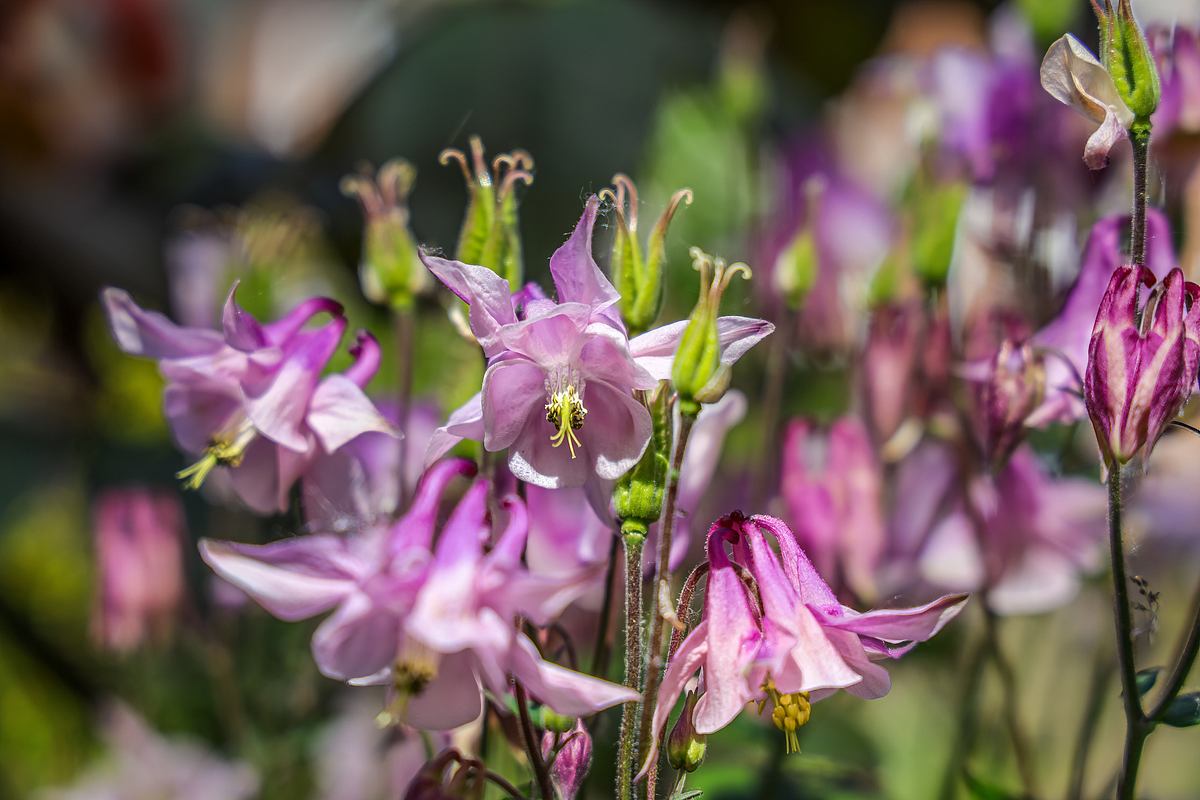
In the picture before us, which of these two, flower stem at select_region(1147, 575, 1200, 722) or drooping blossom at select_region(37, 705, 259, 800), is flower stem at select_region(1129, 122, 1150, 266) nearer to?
flower stem at select_region(1147, 575, 1200, 722)

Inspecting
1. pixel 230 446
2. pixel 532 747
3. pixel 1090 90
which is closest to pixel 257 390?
pixel 230 446

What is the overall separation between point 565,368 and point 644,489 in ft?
0.12

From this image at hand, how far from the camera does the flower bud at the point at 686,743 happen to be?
26 centimetres

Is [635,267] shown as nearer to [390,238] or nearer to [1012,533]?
[390,238]

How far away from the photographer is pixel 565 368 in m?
0.26

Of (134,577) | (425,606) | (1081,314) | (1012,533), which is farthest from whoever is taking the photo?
(134,577)

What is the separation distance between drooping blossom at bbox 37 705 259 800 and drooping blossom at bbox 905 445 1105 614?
0.34 m

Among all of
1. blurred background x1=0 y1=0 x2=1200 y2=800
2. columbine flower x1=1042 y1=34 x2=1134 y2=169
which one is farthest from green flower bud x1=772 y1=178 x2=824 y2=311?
columbine flower x1=1042 y1=34 x2=1134 y2=169

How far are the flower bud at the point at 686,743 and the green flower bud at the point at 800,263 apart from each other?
201 mm

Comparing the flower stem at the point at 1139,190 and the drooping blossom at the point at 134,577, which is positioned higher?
the flower stem at the point at 1139,190

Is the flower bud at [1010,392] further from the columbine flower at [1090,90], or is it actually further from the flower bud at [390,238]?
the flower bud at [390,238]

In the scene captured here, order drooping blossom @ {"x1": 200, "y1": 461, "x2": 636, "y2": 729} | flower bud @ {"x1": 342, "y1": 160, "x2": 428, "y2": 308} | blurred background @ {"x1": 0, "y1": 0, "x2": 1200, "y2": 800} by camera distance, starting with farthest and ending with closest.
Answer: blurred background @ {"x1": 0, "y1": 0, "x2": 1200, "y2": 800} → flower bud @ {"x1": 342, "y1": 160, "x2": 428, "y2": 308} → drooping blossom @ {"x1": 200, "y1": 461, "x2": 636, "y2": 729}

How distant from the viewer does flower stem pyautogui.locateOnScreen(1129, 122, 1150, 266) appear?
270mm

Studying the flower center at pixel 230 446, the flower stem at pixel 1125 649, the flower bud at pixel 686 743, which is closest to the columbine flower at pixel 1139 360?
the flower stem at pixel 1125 649
